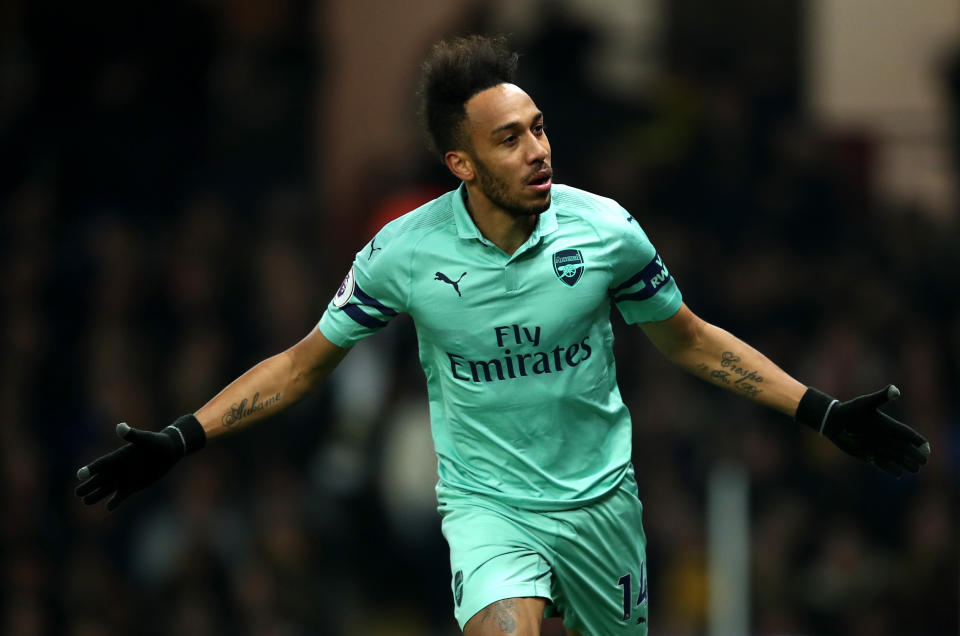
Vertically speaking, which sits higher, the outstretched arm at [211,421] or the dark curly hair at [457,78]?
the dark curly hair at [457,78]

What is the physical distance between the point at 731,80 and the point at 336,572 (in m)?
5.33

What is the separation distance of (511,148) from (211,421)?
1.29 m

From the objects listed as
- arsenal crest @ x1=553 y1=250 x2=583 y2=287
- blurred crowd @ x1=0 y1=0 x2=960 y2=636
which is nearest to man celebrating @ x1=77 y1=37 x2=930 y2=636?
arsenal crest @ x1=553 y1=250 x2=583 y2=287

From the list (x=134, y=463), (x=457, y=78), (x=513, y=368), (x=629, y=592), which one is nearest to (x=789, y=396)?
(x=629, y=592)

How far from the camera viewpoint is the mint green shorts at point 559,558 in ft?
14.8

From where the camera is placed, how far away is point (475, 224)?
184 inches

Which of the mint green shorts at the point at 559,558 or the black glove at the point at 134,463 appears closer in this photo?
the mint green shorts at the point at 559,558

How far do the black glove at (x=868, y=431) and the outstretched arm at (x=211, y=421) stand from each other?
61.5 inches

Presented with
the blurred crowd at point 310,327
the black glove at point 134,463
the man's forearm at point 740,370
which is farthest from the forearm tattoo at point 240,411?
the blurred crowd at point 310,327

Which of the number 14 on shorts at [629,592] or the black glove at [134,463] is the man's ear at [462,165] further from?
the number 14 on shorts at [629,592]

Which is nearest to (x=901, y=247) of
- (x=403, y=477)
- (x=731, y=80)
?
(x=731, y=80)

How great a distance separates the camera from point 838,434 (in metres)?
4.78

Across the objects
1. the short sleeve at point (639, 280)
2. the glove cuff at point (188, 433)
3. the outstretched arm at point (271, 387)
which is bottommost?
the glove cuff at point (188, 433)

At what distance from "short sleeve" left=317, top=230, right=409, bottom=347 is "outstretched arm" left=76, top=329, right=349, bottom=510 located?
70mm
